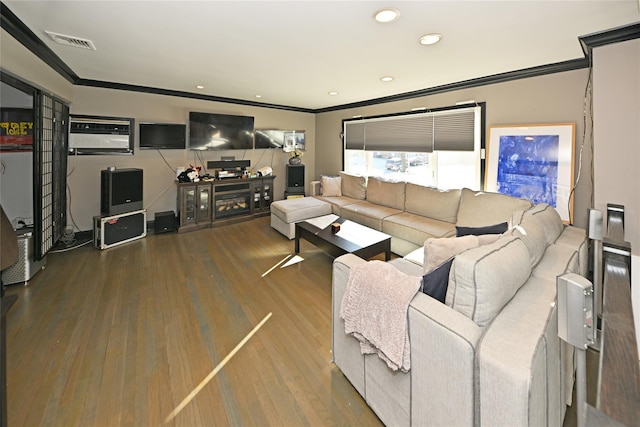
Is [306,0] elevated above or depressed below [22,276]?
above

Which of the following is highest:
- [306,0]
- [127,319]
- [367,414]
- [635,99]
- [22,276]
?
[306,0]

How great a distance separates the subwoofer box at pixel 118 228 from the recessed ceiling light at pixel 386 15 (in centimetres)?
412

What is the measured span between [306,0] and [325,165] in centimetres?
492

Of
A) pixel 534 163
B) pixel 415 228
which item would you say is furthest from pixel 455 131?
pixel 415 228

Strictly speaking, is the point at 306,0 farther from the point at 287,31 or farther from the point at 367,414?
the point at 367,414

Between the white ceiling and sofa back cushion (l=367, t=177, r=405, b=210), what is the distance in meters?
1.52

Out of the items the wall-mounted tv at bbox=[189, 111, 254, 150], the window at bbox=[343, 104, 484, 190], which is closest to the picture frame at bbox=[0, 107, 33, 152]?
the wall-mounted tv at bbox=[189, 111, 254, 150]

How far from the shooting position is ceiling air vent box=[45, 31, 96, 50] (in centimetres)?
246

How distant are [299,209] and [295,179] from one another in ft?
6.68

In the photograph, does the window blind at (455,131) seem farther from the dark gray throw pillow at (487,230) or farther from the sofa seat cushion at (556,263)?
the sofa seat cushion at (556,263)

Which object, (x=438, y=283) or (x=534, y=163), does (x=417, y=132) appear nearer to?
(x=534, y=163)

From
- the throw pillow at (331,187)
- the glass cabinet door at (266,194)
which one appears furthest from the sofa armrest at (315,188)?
the glass cabinet door at (266,194)

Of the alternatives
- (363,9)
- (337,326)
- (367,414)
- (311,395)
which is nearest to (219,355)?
(311,395)

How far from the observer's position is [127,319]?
2402mm
